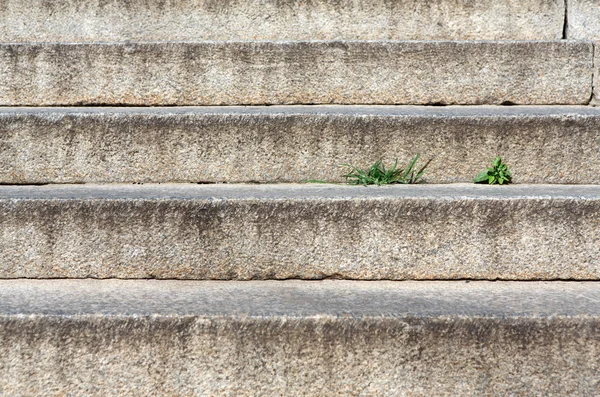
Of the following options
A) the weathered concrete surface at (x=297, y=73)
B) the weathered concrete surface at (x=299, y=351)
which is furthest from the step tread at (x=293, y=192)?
the weathered concrete surface at (x=297, y=73)

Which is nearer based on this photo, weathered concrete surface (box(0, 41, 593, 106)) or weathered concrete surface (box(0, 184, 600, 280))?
weathered concrete surface (box(0, 184, 600, 280))

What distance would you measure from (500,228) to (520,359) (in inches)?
20.0

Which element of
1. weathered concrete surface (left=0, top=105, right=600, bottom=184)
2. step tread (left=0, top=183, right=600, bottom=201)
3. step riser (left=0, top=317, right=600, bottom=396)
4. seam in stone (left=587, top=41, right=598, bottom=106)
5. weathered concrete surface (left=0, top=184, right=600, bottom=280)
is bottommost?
step riser (left=0, top=317, right=600, bottom=396)

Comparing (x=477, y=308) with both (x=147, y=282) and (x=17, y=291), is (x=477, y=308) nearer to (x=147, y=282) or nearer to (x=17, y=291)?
(x=147, y=282)

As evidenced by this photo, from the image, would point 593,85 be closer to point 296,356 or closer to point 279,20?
point 279,20

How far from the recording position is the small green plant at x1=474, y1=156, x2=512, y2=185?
2574 mm

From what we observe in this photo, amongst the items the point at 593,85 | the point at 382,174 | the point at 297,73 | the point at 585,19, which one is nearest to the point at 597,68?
the point at 593,85

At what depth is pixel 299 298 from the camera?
6.70 feet

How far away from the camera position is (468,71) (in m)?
2.93

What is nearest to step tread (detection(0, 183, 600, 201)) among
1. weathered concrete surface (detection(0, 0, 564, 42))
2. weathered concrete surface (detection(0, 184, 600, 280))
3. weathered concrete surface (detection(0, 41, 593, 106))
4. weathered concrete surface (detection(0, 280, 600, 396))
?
weathered concrete surface (detection(0, 184, 600, 280))

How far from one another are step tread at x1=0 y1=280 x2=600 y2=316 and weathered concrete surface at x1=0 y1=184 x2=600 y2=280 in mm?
52

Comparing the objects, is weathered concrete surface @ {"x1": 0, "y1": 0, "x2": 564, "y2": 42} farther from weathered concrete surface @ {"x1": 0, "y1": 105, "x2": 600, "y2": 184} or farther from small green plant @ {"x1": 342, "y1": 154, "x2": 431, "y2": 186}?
small green plant @ {"x1": 342, "y1": 154, "x2": 431, "y2": 186}

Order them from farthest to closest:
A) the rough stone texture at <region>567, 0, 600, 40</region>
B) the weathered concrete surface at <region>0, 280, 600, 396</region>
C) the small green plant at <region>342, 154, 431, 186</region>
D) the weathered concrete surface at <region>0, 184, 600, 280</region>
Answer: the rough stone texture at <region>567, 0, 600, 40</region>
the small green plant at <region>342, 154, 431, 186</region>
the weathered concrete surface at <region>0, 184, 600, 280</region>
the weathered concrete surface at <region>0, 280, 600, 396</region>

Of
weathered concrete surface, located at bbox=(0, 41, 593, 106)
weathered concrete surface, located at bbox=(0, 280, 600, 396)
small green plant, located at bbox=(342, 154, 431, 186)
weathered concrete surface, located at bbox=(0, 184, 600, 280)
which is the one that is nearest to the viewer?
weathered concrete surface, located at bbox=(0, 280, 600, 396)
